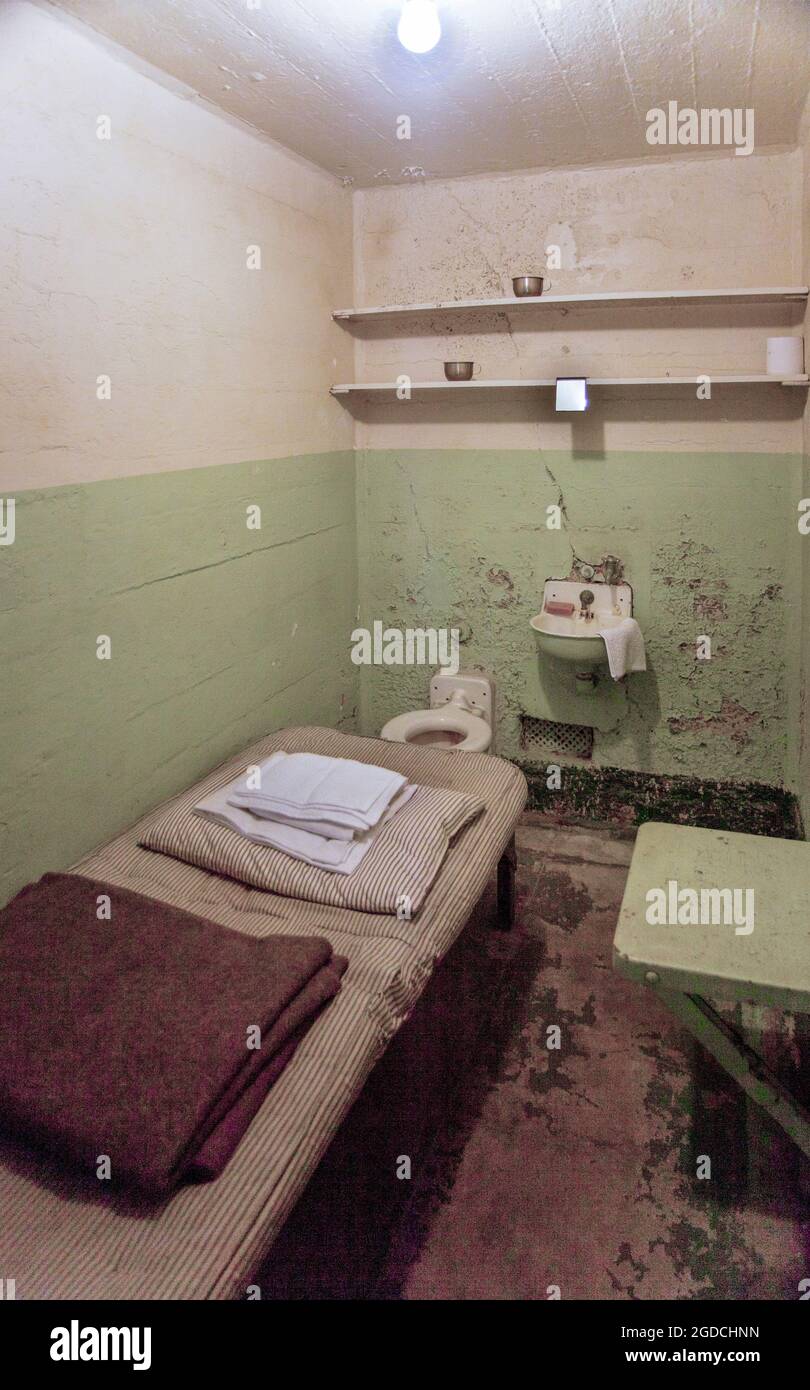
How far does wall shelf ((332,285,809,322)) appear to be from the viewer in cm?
319

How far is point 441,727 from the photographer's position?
373 cm

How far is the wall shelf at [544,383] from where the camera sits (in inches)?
130

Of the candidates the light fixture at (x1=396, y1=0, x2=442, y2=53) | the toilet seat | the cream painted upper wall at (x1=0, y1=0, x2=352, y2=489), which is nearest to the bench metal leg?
the toilet seat

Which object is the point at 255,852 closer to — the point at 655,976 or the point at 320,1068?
the point at 320,1068

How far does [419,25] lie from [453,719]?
91.8 inches

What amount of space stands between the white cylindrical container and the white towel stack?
6.82ft

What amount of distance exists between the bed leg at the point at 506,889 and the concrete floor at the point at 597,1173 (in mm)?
278

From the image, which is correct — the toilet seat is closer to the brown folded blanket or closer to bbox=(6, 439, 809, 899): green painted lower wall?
bbox=(6, 439, 809, 899): green painted lower wall

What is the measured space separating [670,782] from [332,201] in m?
2.80

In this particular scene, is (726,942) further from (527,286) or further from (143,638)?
(527,286)

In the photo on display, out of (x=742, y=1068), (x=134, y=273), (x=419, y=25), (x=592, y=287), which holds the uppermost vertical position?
(x=419, y=25)

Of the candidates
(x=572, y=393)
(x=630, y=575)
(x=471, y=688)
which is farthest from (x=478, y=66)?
(x=471, y=688)

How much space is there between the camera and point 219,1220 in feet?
4.52

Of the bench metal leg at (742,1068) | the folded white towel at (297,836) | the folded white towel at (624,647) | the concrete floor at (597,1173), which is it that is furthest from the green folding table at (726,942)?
the folded white towel at (624,647)
